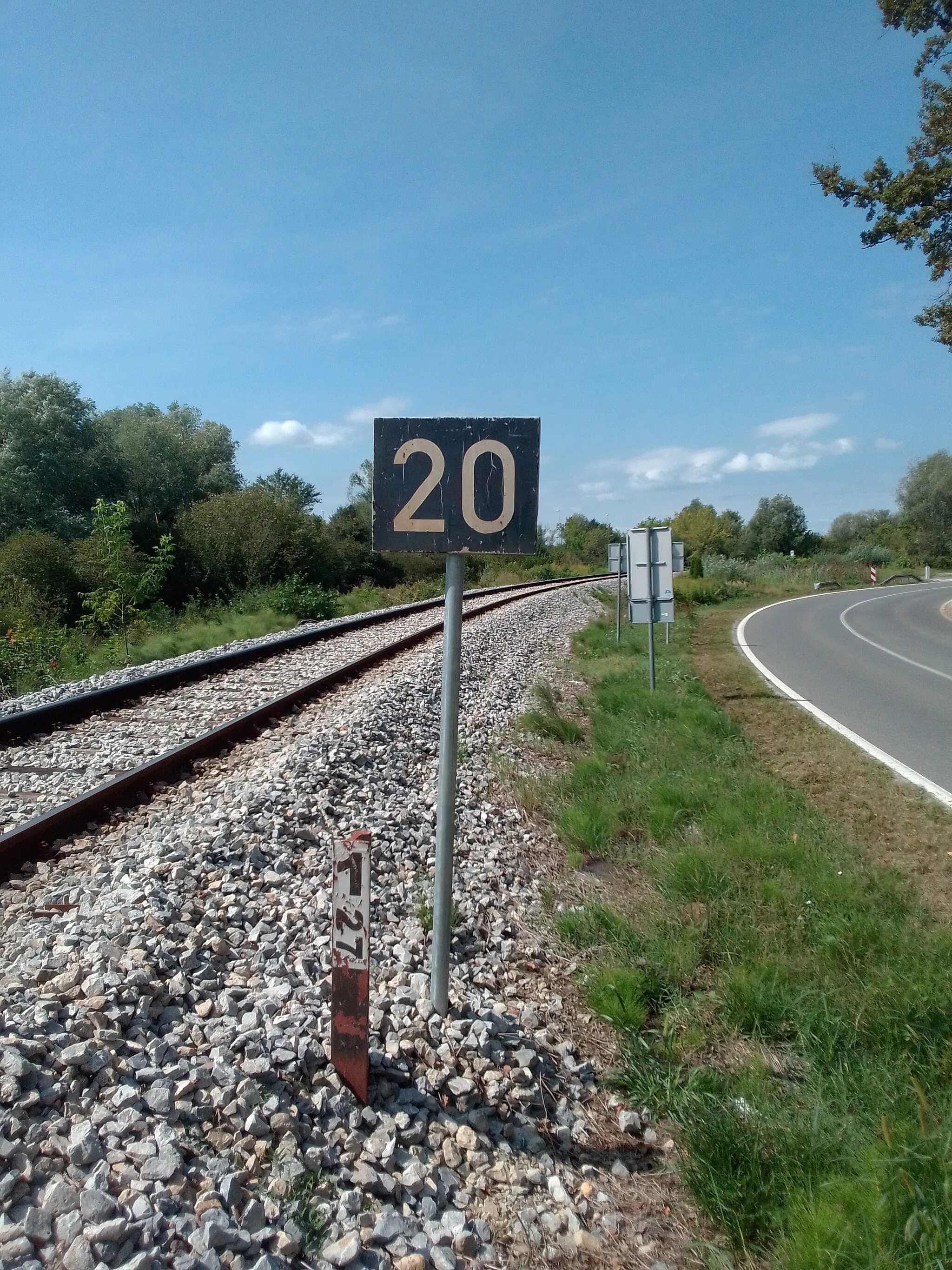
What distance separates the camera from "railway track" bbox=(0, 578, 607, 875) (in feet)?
20.0

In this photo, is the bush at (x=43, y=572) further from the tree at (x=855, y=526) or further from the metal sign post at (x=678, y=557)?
the tree at (x=855, y=526)

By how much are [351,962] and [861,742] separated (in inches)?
331

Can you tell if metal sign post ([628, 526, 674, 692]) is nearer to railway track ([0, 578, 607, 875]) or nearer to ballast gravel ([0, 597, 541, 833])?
railway track ([0, 578, 607, 875])

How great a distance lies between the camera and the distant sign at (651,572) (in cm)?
1211

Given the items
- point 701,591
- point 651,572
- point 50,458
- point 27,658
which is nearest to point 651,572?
point 651,572

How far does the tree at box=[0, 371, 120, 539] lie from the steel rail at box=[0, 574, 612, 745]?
19.3 meters

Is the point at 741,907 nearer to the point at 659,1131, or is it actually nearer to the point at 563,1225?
the point at 659,1131

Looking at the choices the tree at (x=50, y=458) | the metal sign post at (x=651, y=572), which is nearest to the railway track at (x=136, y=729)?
the metal sign post at (x=651, y=572)

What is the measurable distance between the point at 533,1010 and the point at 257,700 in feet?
22.6

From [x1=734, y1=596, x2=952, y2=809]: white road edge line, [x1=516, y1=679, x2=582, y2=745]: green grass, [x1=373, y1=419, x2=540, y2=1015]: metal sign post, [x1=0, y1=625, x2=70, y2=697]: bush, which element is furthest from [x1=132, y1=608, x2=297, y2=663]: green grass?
[x1=373, y1=419, x2=540, y2=1015]: metal sign post

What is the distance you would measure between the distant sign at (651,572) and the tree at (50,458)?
83.4ft

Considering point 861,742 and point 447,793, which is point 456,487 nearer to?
point 447,793

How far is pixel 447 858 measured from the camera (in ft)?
12.7

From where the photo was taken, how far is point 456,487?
3.61 metres
